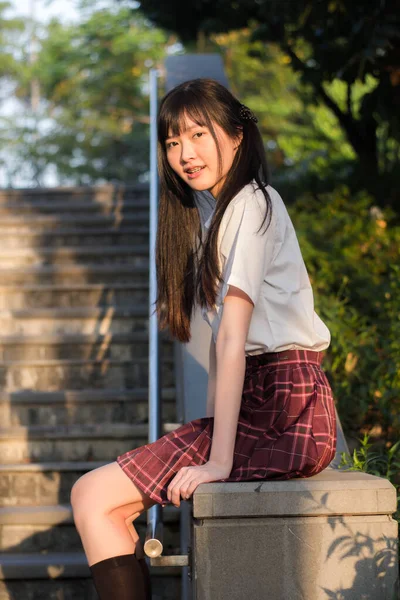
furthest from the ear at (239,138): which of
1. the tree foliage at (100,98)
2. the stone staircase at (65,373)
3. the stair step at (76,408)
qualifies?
the tree foliage at (100,98)

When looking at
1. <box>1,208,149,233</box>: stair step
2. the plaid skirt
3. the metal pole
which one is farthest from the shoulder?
<box>1,208,149,233</box>: stair step

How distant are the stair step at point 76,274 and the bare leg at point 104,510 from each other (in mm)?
3263

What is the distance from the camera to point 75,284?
5176 mm

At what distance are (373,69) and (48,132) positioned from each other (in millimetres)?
16538

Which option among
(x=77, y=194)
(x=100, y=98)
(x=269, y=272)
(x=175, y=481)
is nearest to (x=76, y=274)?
(x=77, y=194)

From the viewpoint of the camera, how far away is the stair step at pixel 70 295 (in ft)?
16.5

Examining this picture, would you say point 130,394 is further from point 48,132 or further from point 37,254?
point 48,132

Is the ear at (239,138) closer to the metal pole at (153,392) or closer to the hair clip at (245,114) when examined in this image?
the hair clip at (245,114)

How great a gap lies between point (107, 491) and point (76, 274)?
11.1 feet

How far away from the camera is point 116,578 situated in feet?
6.39

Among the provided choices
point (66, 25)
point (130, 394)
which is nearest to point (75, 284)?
point (130, 394)

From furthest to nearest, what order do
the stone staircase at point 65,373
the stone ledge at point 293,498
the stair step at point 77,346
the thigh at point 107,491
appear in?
the stair step at point 77,346, the stone staircase at point 65,373, the thigh at point 107,491, the stone ledge at point 293,498

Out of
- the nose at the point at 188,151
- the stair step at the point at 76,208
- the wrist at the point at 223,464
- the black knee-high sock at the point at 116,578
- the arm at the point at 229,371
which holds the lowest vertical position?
the stair step at the point at 76,208

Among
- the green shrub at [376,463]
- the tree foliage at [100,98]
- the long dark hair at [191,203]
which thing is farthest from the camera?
the tree foliage at [100,98]
